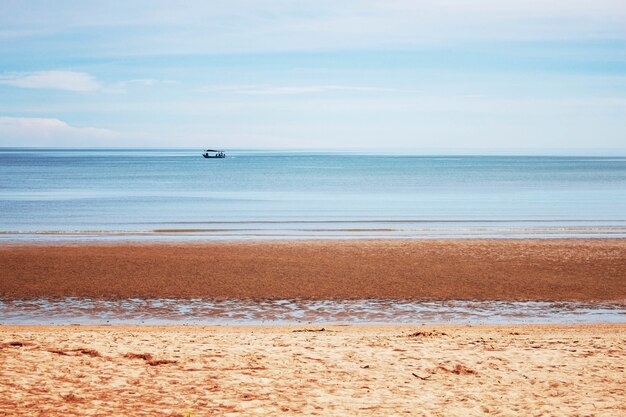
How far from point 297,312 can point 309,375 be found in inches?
228

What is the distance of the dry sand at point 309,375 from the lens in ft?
23.0

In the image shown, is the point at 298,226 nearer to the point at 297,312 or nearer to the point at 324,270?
the point at 324,270

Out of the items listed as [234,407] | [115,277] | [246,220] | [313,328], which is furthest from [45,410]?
[246,220]

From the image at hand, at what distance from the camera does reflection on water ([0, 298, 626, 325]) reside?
13.2 meters

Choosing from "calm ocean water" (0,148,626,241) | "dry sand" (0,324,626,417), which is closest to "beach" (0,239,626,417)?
"dry sand" (0,324,626,417)

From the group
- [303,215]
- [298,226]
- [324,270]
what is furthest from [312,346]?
[303,215]

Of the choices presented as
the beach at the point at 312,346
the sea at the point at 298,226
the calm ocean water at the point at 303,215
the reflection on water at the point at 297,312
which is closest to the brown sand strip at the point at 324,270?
the beach at the point at 312,346

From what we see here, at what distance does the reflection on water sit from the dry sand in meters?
2.62

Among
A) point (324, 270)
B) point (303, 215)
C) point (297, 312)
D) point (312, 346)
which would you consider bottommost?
point (297, 312)

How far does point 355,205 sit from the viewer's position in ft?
141

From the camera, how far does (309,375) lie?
812cm

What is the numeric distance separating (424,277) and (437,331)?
618 centimetres

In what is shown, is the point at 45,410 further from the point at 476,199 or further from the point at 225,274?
the point at 476,199

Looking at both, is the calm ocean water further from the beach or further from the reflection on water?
the reflection on water
